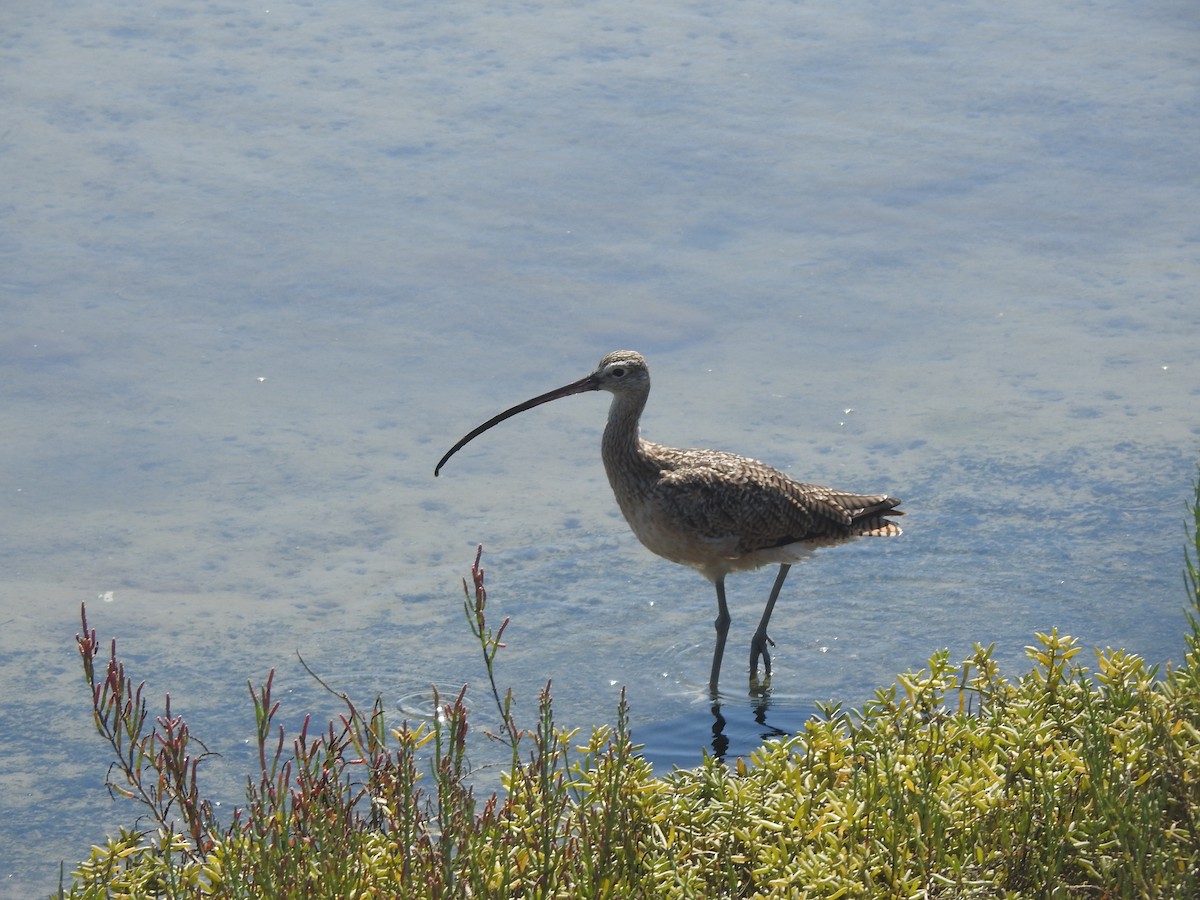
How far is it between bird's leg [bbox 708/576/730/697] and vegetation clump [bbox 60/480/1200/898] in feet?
8.13

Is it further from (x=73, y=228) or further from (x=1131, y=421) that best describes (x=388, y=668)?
(x=73, y=228)

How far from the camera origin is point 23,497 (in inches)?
330

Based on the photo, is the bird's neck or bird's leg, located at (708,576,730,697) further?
the bird's neck

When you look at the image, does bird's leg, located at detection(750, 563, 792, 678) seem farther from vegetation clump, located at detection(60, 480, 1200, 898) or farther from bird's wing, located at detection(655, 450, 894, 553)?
vegetation clump, located at detection(60, 480, 1200, 898)

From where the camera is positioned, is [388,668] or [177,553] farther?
[177,553]

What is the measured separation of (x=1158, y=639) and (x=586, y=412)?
3.34 m

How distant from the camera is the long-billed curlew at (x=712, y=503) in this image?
24.6ft

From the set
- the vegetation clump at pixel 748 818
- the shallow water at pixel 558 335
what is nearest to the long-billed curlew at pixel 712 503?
the shallow water at pixel 558 335

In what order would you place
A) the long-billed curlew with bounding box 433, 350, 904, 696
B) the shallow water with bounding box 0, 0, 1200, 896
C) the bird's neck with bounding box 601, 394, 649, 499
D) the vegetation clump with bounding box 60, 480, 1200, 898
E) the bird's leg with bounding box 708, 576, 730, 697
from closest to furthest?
the vegetation clump with bounding box 60, 480, 1200, 898 < the bird's leg with bounding box 708, 576, 730, 697 < the shallow water with bounding box 0, 0, 1200, 896 < the long-billed curlew with bounding box 433, 350, 904, 696 < the bird's neck with bounding box 601, 394, 649, 499

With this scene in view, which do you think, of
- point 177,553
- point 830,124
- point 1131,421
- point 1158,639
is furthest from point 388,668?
point 830,124

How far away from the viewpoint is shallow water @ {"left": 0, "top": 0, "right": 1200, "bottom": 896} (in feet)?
24.2

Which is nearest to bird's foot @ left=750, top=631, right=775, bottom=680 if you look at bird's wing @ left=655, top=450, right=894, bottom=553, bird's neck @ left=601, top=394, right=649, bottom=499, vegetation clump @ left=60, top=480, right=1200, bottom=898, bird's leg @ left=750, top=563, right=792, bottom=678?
bird's leg @ left=750, top=563, right=792, bottom=678

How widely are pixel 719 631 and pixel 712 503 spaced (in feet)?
1.76

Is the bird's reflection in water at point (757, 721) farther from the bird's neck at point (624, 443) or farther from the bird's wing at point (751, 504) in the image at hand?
the bird's neck at point (624, 443)
